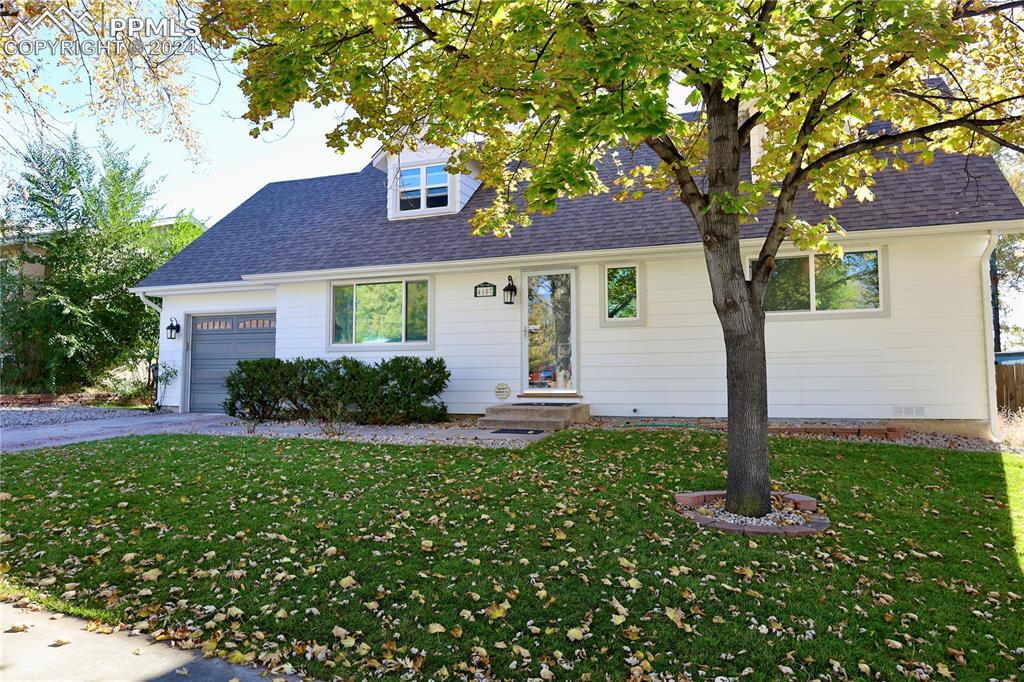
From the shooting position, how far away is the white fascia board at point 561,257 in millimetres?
8617

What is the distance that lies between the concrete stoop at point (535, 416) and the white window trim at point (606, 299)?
62.7 inches

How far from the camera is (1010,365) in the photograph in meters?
11.5

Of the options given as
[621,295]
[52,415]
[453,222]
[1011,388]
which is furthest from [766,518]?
[52,415]

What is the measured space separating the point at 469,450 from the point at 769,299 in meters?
5.64

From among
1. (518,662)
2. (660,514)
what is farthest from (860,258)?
(518,662)

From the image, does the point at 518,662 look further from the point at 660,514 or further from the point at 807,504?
the point at 807,504

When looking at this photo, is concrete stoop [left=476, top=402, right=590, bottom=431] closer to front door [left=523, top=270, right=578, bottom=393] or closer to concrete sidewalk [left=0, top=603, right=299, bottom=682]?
front door [left=523, top=270, right=578, bottom=393]

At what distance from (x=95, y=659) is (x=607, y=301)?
9.05m

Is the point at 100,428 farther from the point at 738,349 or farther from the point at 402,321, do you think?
the point at 738,349

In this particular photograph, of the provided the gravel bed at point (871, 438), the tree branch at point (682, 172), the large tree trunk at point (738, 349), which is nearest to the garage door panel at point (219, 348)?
the gravel bed at point (871, 438)

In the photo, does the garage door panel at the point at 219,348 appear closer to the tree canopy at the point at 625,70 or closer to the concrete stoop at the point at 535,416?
the concrete stoop at the point at 535,416
